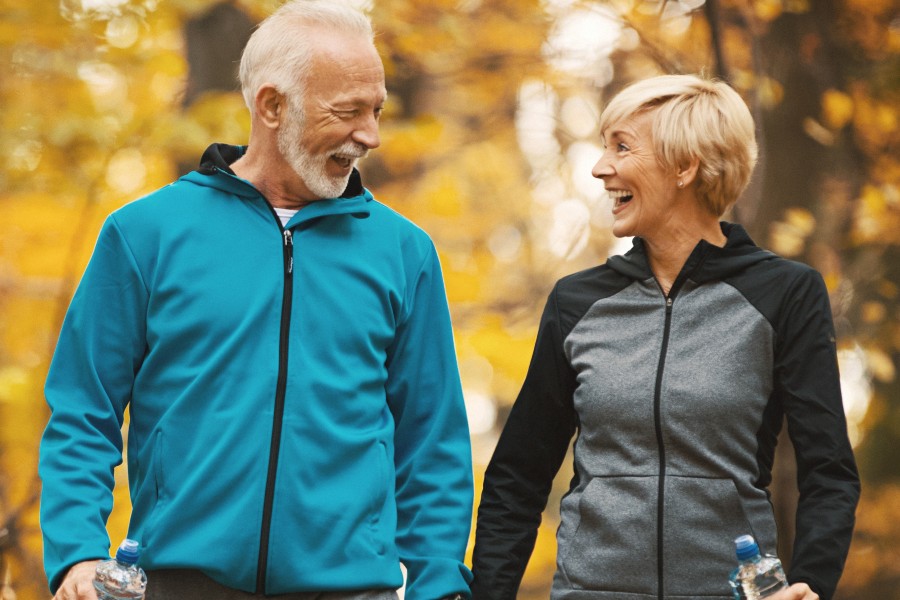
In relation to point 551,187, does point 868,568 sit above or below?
below

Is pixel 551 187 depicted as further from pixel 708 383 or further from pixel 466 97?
pixel 708 383

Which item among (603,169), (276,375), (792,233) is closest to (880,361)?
(792,233)

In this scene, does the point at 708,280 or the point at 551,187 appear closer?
the point at 708,280

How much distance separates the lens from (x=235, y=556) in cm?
280

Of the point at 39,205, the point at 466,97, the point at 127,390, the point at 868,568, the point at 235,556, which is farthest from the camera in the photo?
the point at 466,97

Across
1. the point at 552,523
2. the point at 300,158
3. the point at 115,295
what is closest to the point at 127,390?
the point at 115,295

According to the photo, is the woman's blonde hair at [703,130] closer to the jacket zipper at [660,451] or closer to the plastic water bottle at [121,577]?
the jacket zipper at [660,451]

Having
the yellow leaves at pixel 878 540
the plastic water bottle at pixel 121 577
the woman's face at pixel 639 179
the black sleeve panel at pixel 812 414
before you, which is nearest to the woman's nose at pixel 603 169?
the woman's face at pixel 639 179

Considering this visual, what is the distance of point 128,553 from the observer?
2699 mm

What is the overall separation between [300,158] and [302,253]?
0.27 meters

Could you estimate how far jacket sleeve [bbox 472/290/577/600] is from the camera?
3.28 meters

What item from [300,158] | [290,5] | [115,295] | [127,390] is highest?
[290,5]

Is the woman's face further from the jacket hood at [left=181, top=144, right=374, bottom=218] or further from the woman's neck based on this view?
the jacket hood at [left=181, top=144, right=374, bottom=218]

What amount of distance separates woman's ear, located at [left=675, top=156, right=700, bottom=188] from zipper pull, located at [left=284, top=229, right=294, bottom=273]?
3.43 ft
